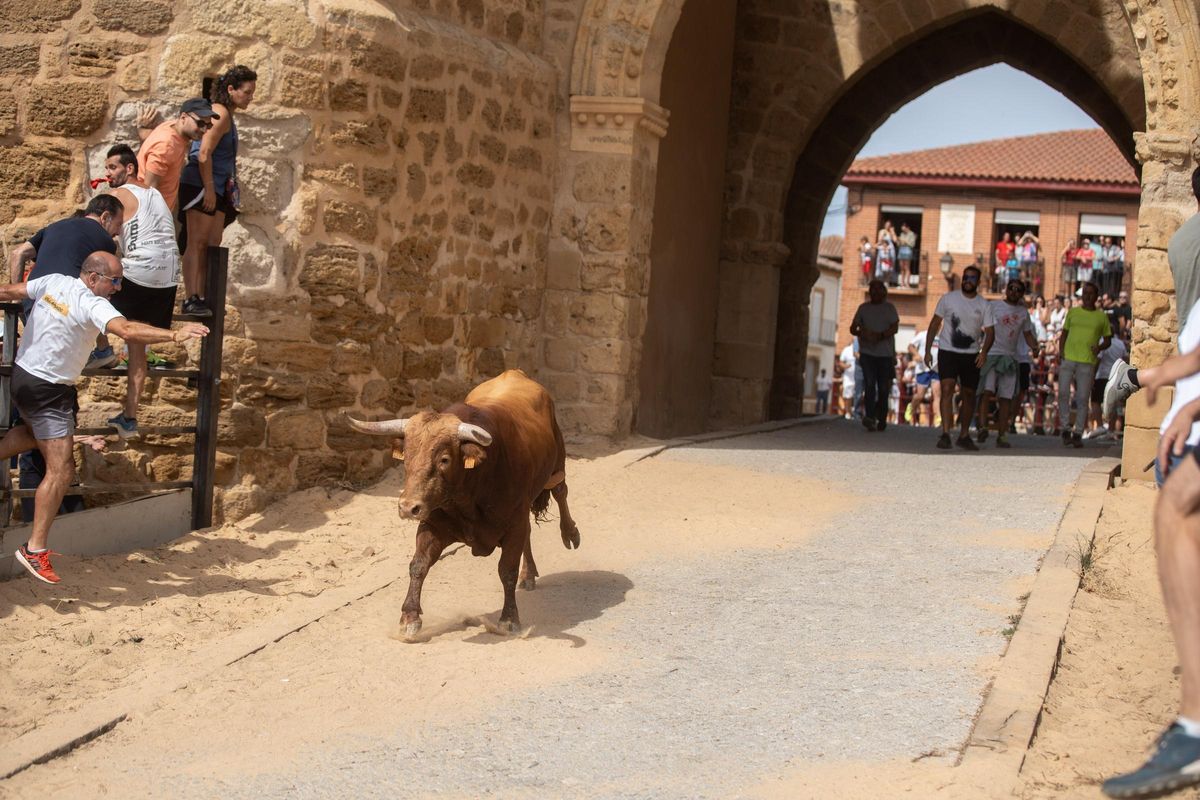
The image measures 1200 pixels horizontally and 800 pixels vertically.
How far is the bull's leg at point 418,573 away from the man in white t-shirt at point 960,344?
7415mm

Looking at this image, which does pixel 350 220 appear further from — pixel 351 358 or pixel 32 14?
pixel 32 14

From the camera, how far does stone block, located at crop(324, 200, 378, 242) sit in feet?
30.2

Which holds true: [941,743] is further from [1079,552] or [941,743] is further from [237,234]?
[237,234]

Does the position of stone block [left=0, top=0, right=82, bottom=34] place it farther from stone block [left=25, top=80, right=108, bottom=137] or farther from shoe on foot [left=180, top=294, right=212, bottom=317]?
shoe on foot [left=180, top=294, right=212, bottom=317]

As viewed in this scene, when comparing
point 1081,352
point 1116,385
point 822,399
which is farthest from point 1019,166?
point 1116,385

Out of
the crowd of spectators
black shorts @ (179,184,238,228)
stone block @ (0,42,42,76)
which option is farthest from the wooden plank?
the crowd of spectators

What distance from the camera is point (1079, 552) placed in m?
7.64

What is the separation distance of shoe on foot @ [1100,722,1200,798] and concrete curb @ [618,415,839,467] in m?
6.57

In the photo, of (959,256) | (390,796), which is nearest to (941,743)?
(390,796)

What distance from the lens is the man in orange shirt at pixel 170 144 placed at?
26.7 ft

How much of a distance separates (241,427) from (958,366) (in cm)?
662

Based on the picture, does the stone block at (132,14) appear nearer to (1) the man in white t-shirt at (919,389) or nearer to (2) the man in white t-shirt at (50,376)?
A: (2) the man in white t-shirt at (50,376)

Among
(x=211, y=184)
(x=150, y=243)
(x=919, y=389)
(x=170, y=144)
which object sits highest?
(x=170, y=144)

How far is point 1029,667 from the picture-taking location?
5805 mm
